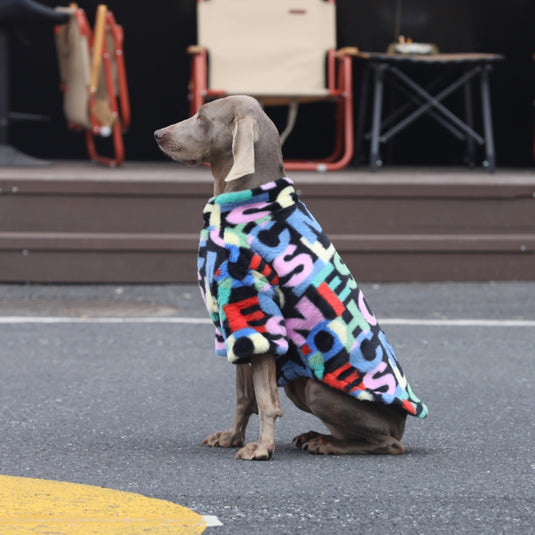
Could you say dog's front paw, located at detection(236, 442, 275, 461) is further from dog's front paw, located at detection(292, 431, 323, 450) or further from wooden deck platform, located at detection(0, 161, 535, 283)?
wooden deck platform, located at detection(0, 161, 535, 283)

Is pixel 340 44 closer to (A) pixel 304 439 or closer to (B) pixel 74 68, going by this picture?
(B) pixel 74 68

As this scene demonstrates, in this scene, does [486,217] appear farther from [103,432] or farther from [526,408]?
[103,432]

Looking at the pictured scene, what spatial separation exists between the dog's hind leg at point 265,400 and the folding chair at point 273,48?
5007 millimetres

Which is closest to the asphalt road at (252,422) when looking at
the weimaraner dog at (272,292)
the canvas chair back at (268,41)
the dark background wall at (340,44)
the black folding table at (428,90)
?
the weimaraner dog at (272,292)

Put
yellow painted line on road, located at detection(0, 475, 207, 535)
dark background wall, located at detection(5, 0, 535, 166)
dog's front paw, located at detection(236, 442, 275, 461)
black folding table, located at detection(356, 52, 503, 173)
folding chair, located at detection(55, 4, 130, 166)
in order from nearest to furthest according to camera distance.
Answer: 1. yellow painted line on road, located at detection(0, 475, 207, 535)
2. dog's front paw, located at detection(236, 442, 275, 461)
3. black folding table, located at detection(356, 52, 503, 173)
4. folding chair, located at detection(55, 4, 130, 166)
5. dark background wall, located at detection(5, 0, 535, 166)

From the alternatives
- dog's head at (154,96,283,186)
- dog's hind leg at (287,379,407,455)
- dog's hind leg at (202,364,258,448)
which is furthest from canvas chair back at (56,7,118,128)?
dog's hind leg at (287,379,407,455)

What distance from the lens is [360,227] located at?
23.7 ft

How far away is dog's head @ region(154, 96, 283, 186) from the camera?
347 cm

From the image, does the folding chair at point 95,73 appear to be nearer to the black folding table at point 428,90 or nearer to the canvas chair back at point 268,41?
the canvas chair back at point 268,41

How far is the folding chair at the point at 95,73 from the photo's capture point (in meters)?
7.96

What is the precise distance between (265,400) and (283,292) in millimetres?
329

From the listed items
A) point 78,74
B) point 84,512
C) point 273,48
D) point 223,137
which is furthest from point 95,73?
point 84,512

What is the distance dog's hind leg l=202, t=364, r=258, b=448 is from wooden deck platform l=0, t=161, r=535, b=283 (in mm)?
3435

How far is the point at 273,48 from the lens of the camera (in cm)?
861
